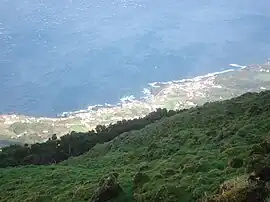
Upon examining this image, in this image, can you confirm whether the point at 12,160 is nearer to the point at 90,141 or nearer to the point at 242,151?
the point at 90,141

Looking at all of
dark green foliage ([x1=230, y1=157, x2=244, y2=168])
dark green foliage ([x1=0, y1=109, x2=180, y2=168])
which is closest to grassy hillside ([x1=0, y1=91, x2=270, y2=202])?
dark green foliage ([x1=230, y1=157, x2=244, y2=168])

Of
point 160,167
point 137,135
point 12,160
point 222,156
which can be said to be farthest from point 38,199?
point 12,160

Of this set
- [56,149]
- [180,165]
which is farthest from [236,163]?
[56,149]

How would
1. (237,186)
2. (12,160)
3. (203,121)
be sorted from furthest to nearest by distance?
1. (12,160)
2. (203,121)
3. (237,186)

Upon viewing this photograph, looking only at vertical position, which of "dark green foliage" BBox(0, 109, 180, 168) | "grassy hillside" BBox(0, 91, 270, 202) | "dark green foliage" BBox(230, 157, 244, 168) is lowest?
"dark green foliage" BBox(0, 109, 180, 168)

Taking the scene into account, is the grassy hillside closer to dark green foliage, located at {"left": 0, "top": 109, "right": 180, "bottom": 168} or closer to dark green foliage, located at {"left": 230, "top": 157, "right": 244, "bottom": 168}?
dark green foliage, located at {"left": 230, "top": 157, "right": 244, "bottom": 168}

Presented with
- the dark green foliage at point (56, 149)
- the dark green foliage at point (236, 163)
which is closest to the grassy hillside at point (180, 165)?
the dark green foliage at point (236, 163)

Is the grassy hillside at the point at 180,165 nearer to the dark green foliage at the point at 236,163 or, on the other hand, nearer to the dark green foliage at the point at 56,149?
the dark green foliage at the point at 236,163

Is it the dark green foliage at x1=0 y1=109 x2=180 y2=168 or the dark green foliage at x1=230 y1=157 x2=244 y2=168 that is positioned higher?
the dark green foliage at x1=230 y1=157 x2=244 y2=168
